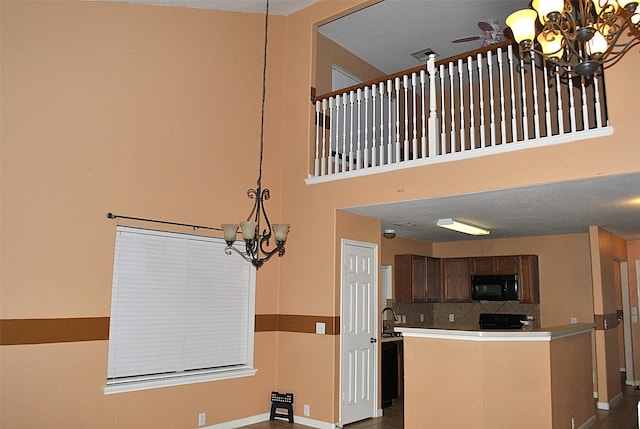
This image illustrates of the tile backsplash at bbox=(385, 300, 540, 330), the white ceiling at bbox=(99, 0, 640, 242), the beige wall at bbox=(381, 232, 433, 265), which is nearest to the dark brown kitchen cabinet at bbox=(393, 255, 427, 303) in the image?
the beige wall at bbox=(381, 232, 433, 265)

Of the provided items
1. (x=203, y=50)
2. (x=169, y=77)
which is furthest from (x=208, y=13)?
(x=169, y=77)

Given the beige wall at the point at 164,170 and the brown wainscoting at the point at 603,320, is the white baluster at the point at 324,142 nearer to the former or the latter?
the beige wall at the point at 164,170

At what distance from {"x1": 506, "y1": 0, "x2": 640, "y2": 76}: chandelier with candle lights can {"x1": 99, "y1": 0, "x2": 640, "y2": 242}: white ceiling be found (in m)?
1.62

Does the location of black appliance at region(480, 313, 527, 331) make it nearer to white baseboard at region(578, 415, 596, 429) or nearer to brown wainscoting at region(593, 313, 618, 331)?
brown wainscoting at region(593, 313, 618, 331)

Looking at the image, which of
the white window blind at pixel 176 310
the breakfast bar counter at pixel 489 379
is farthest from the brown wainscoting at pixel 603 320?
the white window blind at pixel 176 310

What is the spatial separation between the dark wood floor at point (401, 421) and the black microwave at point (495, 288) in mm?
2047

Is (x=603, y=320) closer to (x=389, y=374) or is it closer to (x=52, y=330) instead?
(x=389, y=374)

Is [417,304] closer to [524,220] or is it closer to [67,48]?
[524,220]

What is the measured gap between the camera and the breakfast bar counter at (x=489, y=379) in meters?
4.51

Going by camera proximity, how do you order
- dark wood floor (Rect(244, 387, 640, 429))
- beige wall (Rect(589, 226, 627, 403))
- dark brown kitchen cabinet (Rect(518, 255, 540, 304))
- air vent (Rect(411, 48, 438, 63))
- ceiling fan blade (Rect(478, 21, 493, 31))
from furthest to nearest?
dark brown kitchen cabinet (Rect(518, 255, 540, 304)) → air vent (Rect(411, 48, 438, 63)) → beige wall (Rect(589, 226, 627, 403)) → ceiling fan blade (Rect(478, 21, 493, 31)) → dark wood floor (Rect(244, 387, 640, 429))

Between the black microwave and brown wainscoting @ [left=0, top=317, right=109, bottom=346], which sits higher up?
the black microwave

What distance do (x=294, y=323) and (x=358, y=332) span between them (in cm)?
78

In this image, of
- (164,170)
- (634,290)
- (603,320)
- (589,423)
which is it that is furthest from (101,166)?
(634,290)

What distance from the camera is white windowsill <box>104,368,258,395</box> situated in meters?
4.79
